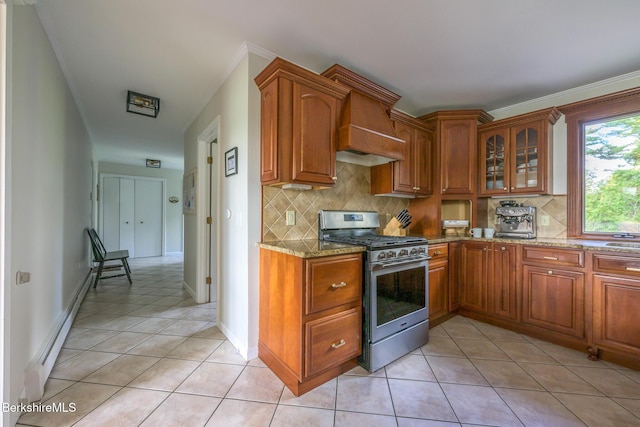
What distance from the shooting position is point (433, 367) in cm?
191

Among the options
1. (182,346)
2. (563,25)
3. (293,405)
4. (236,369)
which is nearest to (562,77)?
(563,25)

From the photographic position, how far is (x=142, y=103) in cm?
281

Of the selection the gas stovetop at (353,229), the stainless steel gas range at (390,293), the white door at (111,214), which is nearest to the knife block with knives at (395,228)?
the gas stovetop at (353,229)

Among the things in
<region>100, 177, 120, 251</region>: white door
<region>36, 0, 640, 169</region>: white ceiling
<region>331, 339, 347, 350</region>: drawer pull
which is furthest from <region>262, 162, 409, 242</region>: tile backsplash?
<region>100, 177, 120, 251</region>: white door

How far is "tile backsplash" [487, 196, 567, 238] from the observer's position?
2.70 metres

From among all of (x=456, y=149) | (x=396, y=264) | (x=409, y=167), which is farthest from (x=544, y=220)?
(x=396, y=264)

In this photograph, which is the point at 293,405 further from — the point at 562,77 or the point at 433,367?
the point at 562,77

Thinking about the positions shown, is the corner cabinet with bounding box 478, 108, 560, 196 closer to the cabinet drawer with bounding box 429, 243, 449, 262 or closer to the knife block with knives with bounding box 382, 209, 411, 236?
the cabinet drawer with bounding box 429, 243, 449, 262

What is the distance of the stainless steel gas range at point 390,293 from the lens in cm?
185

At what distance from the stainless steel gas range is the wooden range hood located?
66 centimetres

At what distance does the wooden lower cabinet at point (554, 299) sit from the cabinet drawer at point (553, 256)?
2.5 inches

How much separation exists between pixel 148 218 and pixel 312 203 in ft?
20.3

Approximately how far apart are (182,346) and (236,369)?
2.10 feet

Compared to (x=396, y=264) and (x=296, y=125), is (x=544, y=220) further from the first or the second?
(x=296, y=125)
